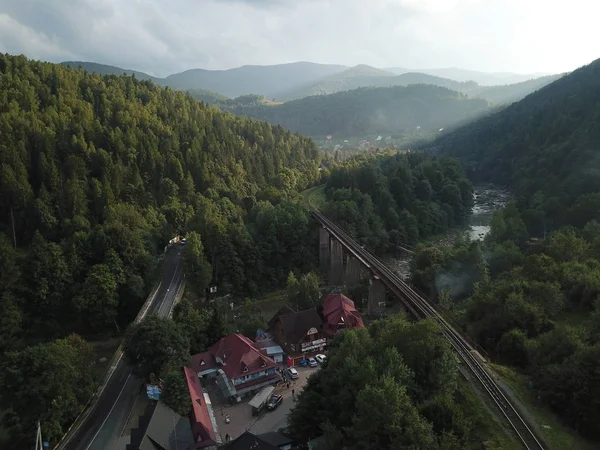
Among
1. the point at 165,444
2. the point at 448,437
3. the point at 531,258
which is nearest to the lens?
the point at 448,437

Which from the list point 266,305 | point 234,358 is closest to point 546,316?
point 234,358

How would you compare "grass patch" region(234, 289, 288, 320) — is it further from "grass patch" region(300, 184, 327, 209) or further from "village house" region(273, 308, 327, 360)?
"grass patch" region(300, 184, 327, 209)

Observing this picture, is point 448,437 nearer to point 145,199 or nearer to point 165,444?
point 165,444

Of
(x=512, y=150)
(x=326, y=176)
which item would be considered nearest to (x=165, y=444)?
(x=326, y=176)

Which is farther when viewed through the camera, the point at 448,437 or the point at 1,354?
the point at 1,354

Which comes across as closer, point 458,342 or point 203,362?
point 458,342

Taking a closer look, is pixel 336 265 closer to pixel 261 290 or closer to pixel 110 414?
pixel 261 290
